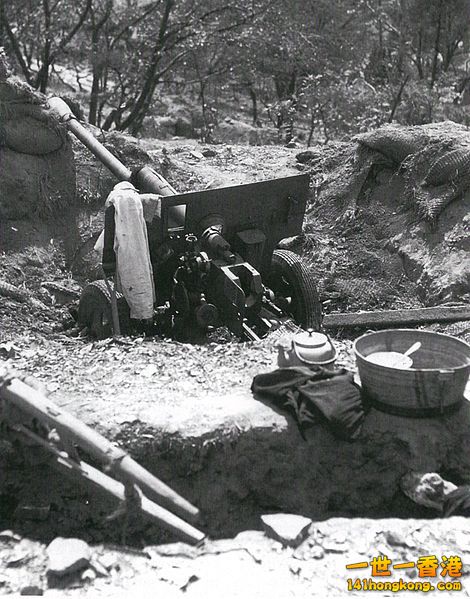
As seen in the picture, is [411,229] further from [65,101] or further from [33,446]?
[33,446]

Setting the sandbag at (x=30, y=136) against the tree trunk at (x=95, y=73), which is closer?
the sandbag at (x=30, y=136)

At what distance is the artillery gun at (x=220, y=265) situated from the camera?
6.75 m

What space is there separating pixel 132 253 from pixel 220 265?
84 cm

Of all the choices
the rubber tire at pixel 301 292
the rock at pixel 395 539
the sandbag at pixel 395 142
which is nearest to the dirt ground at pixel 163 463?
the rock at pixel 395 539

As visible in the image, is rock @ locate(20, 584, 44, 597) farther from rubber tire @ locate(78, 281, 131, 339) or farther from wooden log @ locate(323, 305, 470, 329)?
wooden log @ locate(323, 305, 470, 329)

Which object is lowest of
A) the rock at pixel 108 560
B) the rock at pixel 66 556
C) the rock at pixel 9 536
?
the rock at pixel 9 536

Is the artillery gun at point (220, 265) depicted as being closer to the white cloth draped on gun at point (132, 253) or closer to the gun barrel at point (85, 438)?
the white cloth draped on gun at point (132, 253)

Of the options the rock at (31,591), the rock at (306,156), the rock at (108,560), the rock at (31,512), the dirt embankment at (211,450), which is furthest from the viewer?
the rock at (306,156)

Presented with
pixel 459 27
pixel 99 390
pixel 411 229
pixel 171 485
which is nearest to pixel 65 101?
pixel 411 229

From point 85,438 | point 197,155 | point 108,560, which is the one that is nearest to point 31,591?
point 108,560

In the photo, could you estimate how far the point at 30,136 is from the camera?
949 cm

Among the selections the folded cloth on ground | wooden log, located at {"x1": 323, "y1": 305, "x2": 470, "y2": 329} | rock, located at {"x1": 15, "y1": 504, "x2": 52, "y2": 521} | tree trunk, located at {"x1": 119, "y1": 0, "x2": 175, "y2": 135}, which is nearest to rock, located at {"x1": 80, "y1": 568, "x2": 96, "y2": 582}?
rock, located at {"x1": 15, "y1": 504, "x2": 52, "y2": 521}

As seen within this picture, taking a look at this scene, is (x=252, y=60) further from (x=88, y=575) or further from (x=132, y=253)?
(x=88, y=575)

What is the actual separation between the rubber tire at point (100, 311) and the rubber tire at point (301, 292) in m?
1.73
